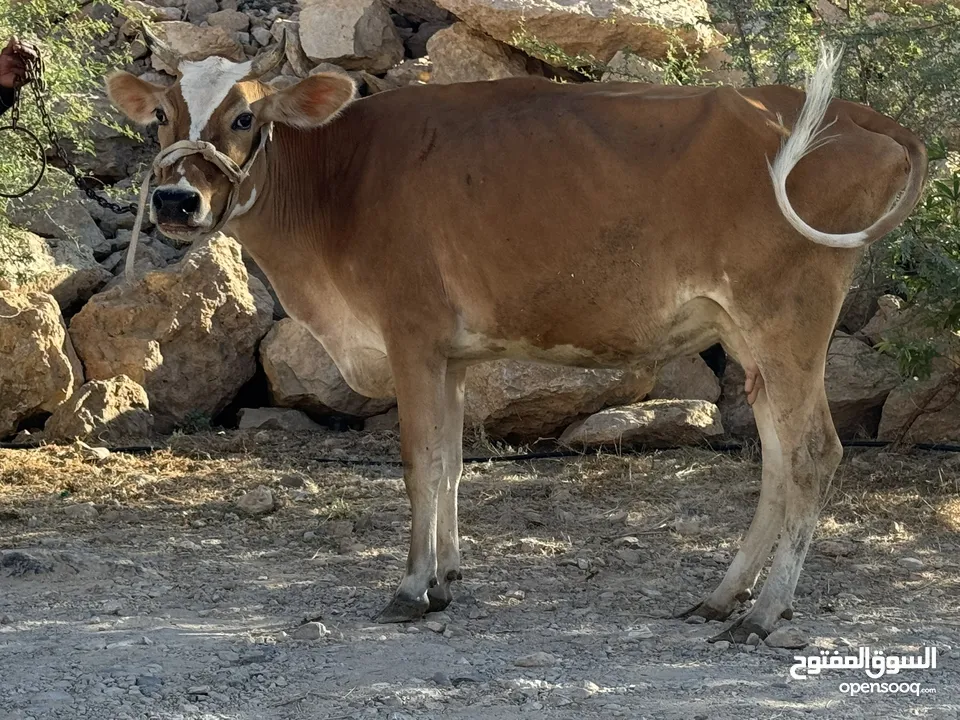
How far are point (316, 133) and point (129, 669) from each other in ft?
9.31

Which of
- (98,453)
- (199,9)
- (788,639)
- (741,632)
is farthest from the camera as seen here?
(199,9)

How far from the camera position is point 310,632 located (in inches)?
224

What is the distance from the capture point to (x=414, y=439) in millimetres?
6258

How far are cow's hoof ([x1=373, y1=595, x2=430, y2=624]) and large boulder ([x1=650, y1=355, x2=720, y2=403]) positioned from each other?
4.13 m

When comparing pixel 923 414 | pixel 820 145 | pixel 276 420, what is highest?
pixel 820 145

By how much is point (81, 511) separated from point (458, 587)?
2619 mm

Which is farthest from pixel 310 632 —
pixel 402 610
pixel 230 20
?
pixel 230 20

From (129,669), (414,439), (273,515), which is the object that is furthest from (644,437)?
(129,669)

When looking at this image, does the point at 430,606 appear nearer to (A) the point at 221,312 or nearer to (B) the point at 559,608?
(B) the point at 559,608

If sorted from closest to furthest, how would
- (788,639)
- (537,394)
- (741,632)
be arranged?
(788,639), (741,632), (537,394)

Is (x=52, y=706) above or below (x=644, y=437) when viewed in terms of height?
below

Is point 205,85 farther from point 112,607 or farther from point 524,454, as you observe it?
point 524,454

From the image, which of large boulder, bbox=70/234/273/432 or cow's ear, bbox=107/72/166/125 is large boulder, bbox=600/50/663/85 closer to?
large boulder, bbox=70/234/273/432

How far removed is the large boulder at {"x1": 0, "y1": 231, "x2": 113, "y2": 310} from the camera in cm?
956
